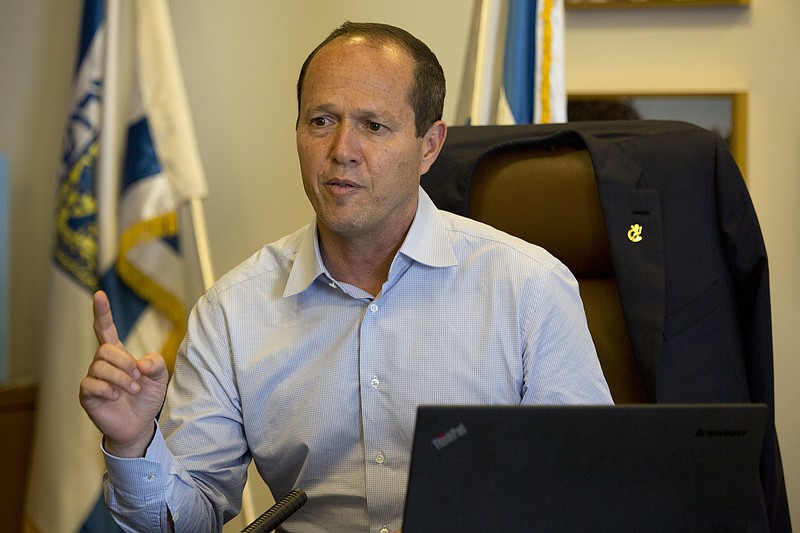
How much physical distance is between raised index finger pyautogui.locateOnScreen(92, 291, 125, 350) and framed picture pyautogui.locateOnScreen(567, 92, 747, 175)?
160cm

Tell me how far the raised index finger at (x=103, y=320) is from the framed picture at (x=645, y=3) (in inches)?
65.4

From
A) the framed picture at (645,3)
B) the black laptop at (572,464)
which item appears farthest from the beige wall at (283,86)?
the black laptop at (572,464)

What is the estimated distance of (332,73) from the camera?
1.40m

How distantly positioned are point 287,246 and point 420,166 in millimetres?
252

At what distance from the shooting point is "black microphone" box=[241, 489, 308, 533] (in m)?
1.04

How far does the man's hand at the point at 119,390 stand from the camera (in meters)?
1.11

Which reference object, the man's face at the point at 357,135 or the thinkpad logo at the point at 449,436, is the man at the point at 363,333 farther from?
the thinkpad logo at the point at 449,436

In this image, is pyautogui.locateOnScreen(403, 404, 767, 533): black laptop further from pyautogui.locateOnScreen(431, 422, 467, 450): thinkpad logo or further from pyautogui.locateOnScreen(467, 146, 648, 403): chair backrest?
pyautogui.locateOnScreen(467, 146, 648, 403): chair backrest

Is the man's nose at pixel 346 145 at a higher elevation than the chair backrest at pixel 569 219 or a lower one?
higher

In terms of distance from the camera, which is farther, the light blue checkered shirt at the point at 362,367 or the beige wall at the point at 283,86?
the beige wall at the point at 283,86

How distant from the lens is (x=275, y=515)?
108 centimetres

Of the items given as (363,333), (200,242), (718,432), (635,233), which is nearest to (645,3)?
(635,233)

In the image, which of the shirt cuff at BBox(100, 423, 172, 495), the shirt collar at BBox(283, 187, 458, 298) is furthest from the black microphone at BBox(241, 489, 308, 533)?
the shirt collar at BBox(283, 187, 458, 298)

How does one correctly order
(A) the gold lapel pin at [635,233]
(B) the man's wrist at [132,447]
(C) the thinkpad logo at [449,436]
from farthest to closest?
(A) the gold lapel pin at [635,233] < (B) the man's wrist at [132,447] < (C) the thinkpad logo at [449,436]
